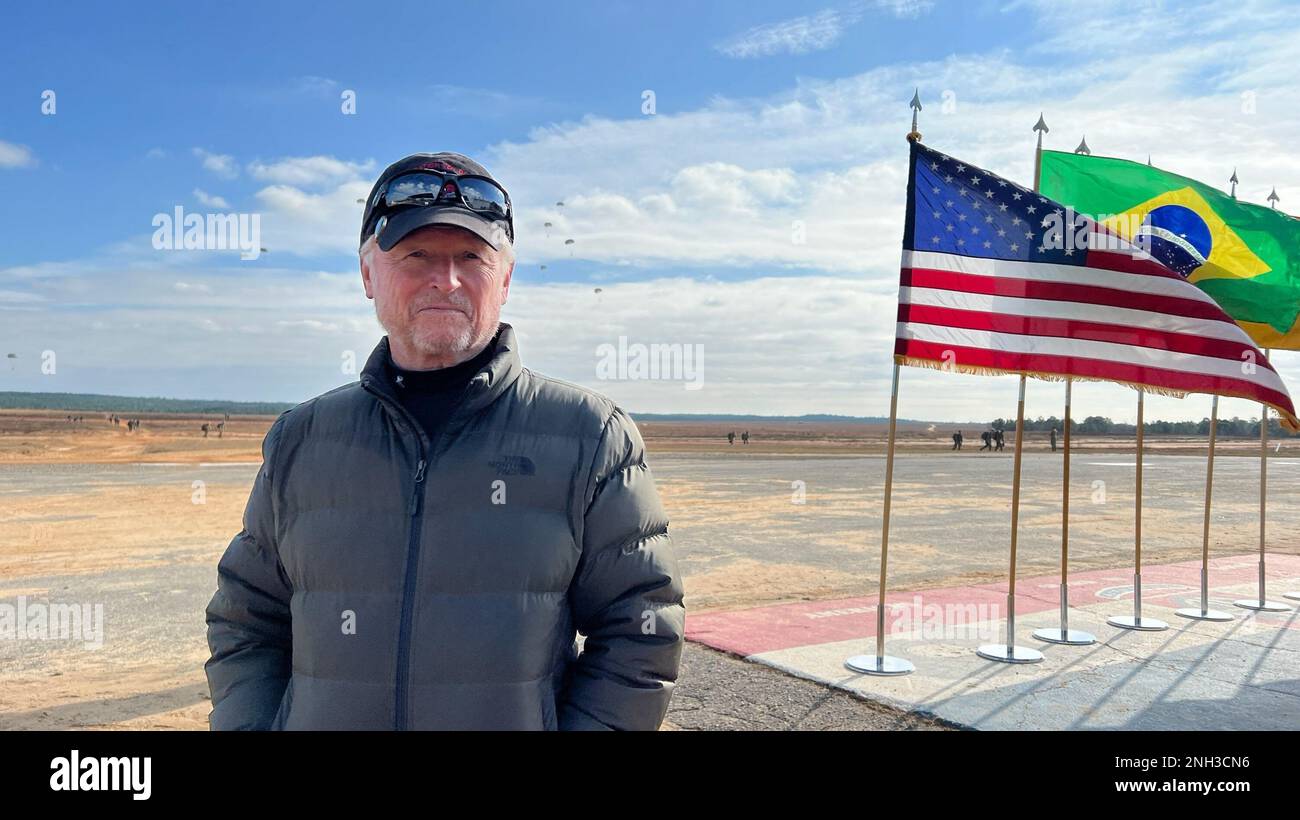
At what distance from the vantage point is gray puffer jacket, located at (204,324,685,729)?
6.50 feet

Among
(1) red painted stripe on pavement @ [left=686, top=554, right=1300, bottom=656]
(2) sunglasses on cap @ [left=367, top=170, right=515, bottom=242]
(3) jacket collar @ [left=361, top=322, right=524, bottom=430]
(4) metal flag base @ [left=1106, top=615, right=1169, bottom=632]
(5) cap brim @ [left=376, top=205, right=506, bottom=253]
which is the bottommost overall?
(1) red painted stripe on pavement @ [left=686, top=554, right=1300, bottom=656]

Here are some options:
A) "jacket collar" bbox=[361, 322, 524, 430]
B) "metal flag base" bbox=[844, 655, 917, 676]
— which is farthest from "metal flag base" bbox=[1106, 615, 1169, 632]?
"jacket collar" bbox=[361, 322, 524, 430]

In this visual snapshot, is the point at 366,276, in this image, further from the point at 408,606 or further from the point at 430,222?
the point at 408,606

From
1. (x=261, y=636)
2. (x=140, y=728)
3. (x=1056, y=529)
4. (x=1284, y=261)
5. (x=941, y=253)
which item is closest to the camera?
(x=261, y=636)

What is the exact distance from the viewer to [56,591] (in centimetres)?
952

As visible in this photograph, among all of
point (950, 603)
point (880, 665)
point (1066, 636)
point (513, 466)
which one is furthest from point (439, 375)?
point (950, 603)

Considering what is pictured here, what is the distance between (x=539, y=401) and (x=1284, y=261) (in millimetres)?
9135

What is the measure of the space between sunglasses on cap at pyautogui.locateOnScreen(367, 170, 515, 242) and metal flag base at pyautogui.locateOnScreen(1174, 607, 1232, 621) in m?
8.67

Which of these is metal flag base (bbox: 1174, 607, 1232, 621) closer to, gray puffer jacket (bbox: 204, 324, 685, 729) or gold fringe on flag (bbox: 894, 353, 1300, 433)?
gold fringe on flag (bbox: 894, 353, 1300, 433)

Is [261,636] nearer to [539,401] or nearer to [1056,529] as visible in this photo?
[539,401]

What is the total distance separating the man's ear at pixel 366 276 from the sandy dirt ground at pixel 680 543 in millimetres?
4306

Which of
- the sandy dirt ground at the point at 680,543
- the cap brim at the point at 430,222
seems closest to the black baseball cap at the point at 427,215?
the cap brim at the point at 430,222

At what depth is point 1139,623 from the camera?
812cm
